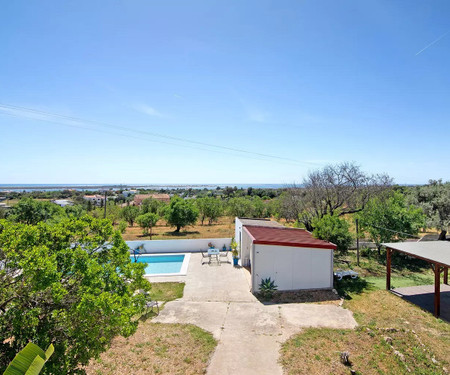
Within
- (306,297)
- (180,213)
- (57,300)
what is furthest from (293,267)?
(180,213)

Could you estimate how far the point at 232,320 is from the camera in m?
8.86

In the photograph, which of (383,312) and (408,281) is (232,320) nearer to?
(383,312)

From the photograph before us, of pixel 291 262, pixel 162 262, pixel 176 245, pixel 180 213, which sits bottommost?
pixel 162 262

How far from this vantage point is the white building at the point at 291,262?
11516 mm

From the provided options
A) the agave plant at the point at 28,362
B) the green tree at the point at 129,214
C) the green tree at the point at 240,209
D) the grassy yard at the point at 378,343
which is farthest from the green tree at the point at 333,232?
the green tree at the point at 129,214

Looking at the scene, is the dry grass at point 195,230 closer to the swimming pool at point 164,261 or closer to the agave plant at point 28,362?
the swimming pool at point 164,261

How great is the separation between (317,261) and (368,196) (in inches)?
525

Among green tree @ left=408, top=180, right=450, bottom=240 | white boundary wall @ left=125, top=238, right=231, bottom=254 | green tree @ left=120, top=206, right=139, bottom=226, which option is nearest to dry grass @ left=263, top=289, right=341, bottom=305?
white boundary wall @ left=125, top=238, right=231, bottom=254

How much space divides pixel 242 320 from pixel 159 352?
121 inches

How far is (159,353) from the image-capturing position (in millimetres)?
6840

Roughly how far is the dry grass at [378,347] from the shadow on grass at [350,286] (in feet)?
6.81

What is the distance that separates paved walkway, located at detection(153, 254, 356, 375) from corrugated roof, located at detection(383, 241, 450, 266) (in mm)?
3818

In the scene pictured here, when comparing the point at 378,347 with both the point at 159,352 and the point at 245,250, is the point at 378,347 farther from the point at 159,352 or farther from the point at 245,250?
the point at 245,250

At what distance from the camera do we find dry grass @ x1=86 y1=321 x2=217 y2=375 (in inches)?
245
